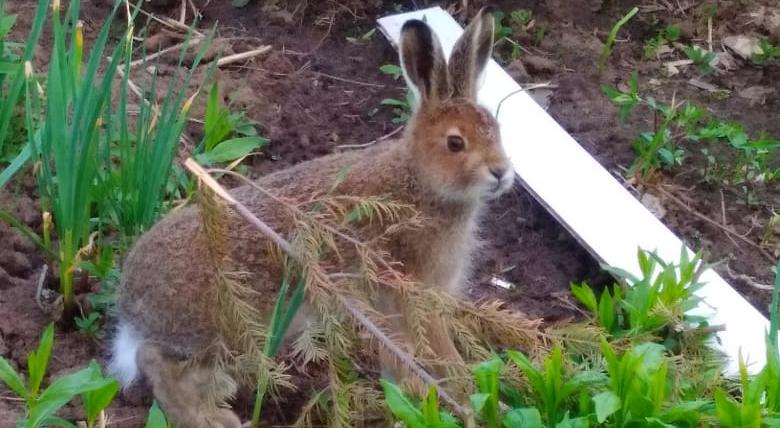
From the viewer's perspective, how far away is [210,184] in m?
2.64

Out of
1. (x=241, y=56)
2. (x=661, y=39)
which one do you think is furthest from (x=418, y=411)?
(x=661, y=39)

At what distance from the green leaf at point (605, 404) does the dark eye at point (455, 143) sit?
1.14 metres

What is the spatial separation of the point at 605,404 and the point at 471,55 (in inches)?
55.2

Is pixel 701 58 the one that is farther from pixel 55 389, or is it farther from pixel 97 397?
pixel 55 389

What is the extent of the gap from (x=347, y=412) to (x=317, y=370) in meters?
1.09

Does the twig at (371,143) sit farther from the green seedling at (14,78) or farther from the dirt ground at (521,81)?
the green seedling at (14,78)

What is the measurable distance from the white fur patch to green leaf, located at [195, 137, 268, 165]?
88 centimetres

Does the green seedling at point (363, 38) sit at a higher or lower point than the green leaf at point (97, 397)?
lower

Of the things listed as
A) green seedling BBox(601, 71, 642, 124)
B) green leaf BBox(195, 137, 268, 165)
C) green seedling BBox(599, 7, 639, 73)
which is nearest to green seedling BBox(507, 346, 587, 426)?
green leaf BBox(195, 137, 268, 165)

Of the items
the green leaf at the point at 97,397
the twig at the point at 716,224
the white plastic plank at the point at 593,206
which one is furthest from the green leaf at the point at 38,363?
the twig at the point at 716,224

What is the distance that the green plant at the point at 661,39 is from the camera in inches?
209

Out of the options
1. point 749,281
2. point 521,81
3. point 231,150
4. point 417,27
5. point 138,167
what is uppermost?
point 417,27

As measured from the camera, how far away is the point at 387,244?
3.48 meters

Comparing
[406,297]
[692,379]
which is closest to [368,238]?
[406,297]
